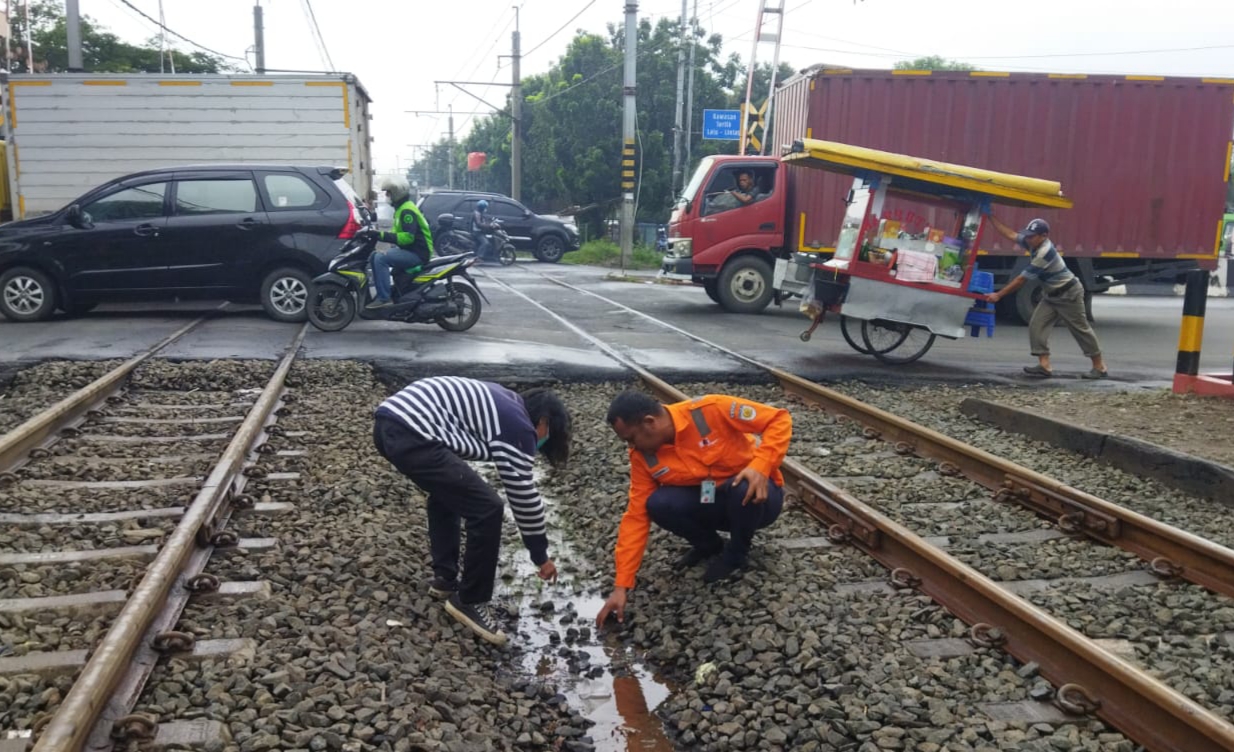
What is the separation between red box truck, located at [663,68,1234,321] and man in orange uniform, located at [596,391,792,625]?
→ 11177 millimetres

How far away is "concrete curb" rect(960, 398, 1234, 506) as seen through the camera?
6.12 metres

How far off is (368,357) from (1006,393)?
19.4 ft

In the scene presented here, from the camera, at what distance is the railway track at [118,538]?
3.05 m

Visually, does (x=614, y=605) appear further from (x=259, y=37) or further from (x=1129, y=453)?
(x=259, y=37)

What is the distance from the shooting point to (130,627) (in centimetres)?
341

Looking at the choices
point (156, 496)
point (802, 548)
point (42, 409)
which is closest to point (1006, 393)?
point (802, 548)

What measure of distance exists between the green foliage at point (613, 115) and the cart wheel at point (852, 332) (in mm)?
27595

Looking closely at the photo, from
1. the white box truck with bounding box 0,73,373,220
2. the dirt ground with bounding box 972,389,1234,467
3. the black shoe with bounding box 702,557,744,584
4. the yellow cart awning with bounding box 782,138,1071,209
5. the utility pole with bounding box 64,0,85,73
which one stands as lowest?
the black shoe with bounding box 702,557,744,584

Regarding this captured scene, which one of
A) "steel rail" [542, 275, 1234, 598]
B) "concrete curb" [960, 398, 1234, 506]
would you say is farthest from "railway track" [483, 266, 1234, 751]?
"concrete curb" [960, 398, 1234, 506]

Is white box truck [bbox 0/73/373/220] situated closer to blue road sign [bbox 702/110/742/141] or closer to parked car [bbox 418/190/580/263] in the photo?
parked car [bbox 418/190/580/263]

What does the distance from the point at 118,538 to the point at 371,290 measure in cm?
748

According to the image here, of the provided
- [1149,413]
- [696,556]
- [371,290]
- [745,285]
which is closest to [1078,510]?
A: [696,556]

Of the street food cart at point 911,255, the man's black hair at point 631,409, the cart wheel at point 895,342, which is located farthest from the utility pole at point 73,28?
the man's black hair at point 631,409

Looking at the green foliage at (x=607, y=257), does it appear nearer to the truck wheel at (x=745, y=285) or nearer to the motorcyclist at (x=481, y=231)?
the motorcyclist at (x=481, y=231)
